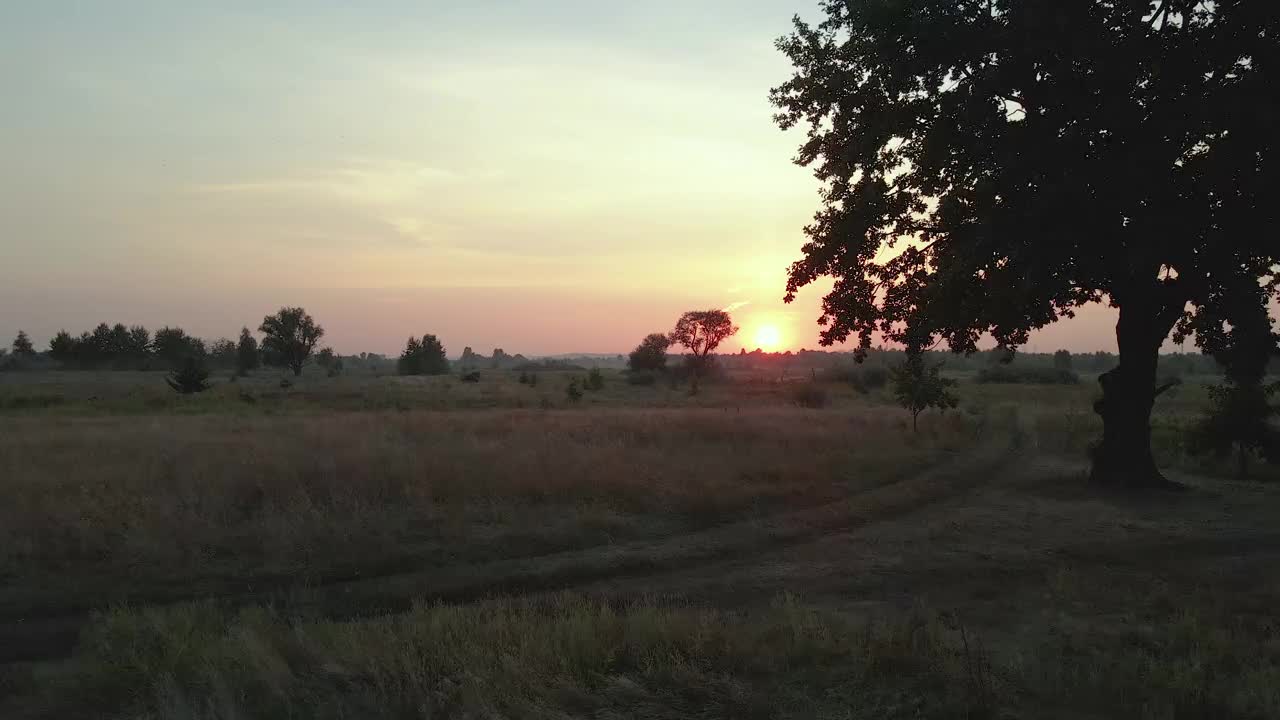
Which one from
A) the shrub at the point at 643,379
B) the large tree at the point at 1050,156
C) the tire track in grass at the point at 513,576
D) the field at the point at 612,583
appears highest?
the large tree at the point at 1050,156

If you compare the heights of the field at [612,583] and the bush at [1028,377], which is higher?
the bush at [1028,377]

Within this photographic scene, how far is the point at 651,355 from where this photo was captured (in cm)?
9581

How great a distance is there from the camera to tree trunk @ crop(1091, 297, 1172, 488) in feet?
55.6

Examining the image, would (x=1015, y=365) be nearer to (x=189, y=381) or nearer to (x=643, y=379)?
(x=643, y=379)

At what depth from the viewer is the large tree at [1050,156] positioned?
12.9 metres

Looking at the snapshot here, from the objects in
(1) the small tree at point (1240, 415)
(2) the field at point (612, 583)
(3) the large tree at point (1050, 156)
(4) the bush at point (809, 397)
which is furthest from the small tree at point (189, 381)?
(1) the small tree at point (1240, 415)

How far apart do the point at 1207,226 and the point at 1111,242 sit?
1.52m

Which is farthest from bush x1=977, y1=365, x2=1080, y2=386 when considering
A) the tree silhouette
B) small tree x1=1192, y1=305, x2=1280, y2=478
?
the tree silhouette

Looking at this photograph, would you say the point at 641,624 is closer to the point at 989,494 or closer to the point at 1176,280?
the point at 989,494

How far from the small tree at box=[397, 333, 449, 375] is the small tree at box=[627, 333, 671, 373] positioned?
32448mm

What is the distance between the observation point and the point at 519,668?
19.4ft

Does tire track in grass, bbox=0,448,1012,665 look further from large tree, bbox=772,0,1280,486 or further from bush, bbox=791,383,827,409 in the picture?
bush, bbox=791,383,827,409

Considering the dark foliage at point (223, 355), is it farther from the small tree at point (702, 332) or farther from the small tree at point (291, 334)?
the small tree at point (702, 332)

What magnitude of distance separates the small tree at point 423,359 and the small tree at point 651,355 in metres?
32.4
